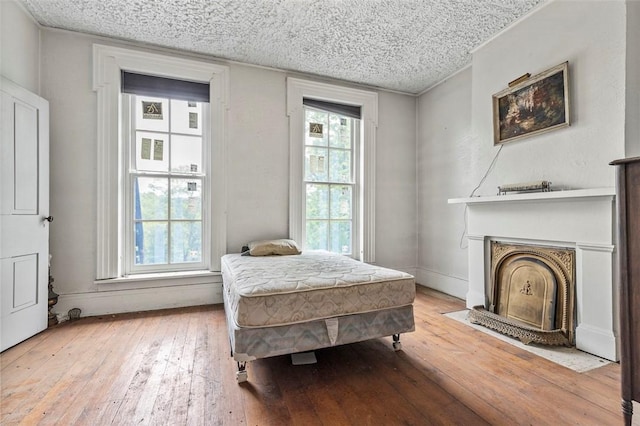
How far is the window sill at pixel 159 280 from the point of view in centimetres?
284

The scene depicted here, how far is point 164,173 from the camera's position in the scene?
10.2ft

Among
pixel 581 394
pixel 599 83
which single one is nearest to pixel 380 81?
pixel 599 83

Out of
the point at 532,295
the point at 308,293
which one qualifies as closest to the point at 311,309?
the point at 308,293

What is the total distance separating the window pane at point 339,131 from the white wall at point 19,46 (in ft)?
9.99

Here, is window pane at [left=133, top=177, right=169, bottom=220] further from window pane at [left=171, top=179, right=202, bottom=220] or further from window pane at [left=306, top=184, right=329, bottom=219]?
window pane at [left=306, top=184, right=329, bottom=219]

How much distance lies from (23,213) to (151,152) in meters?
1.18

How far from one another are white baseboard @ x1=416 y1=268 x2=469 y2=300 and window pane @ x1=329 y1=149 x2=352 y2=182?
5.68 ft

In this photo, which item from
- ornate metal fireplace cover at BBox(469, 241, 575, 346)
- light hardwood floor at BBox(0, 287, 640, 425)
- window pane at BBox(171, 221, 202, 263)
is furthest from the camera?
window pane at BBox(171, 221, 202, 263)

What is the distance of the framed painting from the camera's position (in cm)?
228

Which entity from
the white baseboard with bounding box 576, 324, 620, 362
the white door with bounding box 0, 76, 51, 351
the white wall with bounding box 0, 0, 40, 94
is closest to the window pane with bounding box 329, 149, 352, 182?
the white baseboard with bounding box 576, 324, 620, 362

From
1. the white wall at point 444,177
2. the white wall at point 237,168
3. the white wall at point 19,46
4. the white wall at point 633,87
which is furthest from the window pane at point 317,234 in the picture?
the white wall at point 19,46

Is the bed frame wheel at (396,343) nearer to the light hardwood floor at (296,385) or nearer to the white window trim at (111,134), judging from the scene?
the light hardwood floor at (296,385)

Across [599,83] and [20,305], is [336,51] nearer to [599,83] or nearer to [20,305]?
[599,83]

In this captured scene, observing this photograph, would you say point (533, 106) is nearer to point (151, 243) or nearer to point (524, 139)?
point (524, 139)
